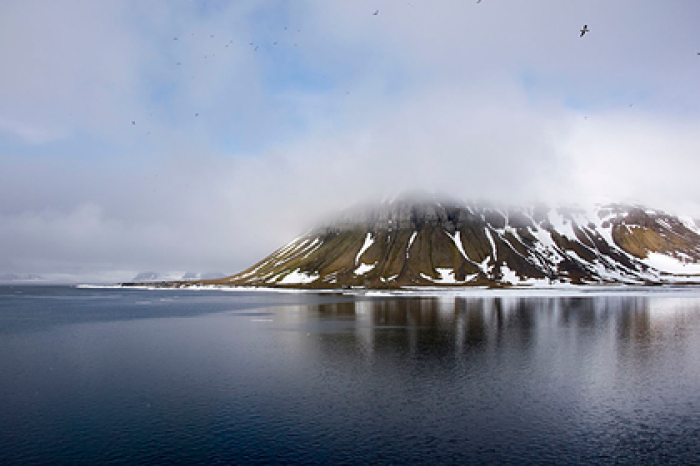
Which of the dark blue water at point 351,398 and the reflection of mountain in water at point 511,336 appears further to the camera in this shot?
the reflection of mountain in water at point 511,336

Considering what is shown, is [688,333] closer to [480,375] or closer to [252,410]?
[480,375]

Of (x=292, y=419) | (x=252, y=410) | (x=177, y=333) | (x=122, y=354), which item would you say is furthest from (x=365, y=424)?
(x=177, y=333)

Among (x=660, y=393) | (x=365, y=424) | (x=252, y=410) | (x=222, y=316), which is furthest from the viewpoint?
(x=222, y=316)

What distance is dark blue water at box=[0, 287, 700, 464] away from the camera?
28391 millimetres

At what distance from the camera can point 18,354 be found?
58.2m

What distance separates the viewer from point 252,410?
35.7 m

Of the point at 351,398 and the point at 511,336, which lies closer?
the point at 351,398

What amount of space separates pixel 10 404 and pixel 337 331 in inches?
1938

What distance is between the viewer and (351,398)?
38.9 meters

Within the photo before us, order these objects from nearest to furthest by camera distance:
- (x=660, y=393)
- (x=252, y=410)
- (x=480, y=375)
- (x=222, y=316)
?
(x=252, y=410), (x=660, y=393), (x=480, y=375), (x=222, y=316)

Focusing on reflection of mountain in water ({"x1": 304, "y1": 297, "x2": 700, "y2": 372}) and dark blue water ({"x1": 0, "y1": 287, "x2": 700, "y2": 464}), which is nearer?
dark blue water ({"x1": 0, "y1": 287, "x2": 700, "y2": 464})

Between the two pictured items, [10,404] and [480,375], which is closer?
[10,404]

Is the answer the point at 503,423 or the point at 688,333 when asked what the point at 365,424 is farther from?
the point at 688,333

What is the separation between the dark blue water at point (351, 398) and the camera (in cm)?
2839
